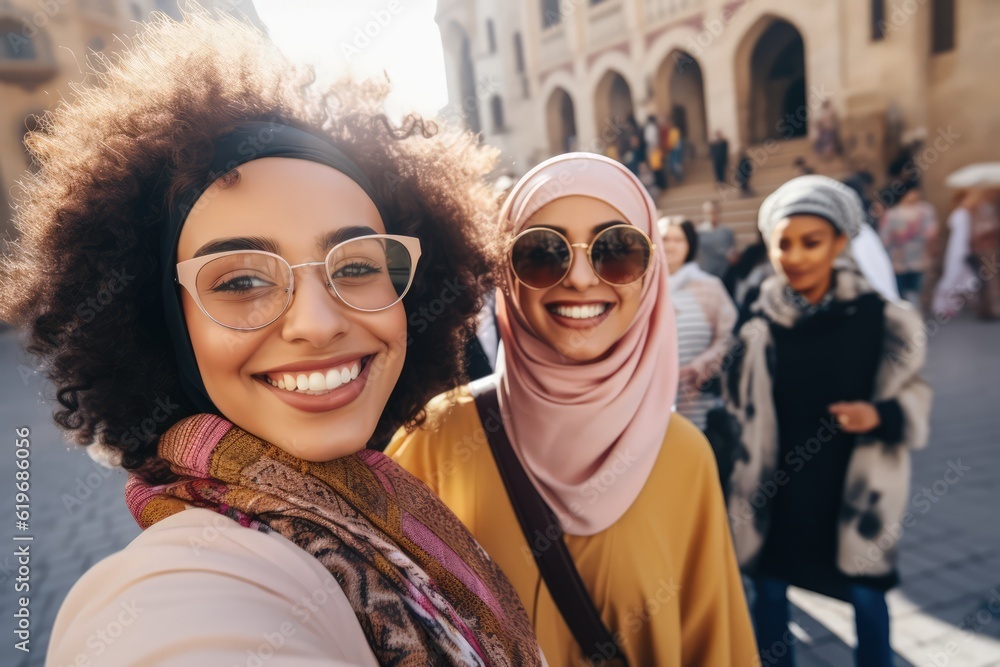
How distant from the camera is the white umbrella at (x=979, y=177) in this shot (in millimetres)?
8461

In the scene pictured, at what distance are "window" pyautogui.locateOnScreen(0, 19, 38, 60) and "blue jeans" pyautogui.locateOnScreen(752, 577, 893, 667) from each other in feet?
69.3

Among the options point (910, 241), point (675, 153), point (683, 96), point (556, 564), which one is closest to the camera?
point (556, 564)

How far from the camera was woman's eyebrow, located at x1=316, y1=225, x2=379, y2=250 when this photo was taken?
1.05m

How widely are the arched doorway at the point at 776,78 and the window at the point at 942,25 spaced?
3.74 m

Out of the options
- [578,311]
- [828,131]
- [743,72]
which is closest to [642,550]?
[578,311]

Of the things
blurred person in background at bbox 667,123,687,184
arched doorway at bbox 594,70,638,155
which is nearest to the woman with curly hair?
blurred person in background at bbox 667,123,687,184

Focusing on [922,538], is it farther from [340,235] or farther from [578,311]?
[340,235]

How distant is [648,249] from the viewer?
158 cm

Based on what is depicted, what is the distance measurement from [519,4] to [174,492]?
19.5 m

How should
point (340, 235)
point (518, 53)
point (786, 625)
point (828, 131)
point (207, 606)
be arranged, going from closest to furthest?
1. point (207, 606)
2. point (340, 235)
3. point (786, 625)
4. point (828, 131)
5. point (518, 53)

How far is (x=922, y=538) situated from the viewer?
12.3ft

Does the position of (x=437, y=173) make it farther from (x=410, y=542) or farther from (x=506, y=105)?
(x=506, y=105)

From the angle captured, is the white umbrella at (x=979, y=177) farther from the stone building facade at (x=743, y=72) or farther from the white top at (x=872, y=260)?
the white top at (x=872, y=260)

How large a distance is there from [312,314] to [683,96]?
16293 millimetres
